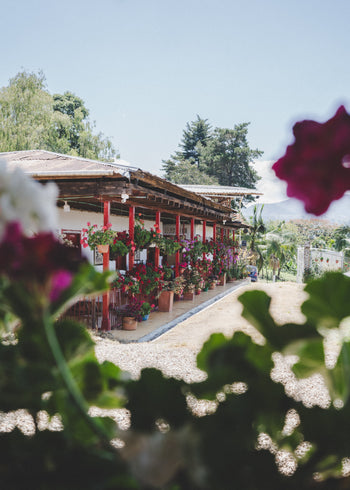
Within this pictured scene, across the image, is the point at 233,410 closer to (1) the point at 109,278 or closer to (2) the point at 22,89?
(1) the point at 109,278

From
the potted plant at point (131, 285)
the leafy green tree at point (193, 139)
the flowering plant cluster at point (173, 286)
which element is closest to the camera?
the potted plant at point (131, 285)

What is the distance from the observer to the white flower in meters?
0.34

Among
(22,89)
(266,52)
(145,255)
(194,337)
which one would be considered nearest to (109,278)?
(194,337)

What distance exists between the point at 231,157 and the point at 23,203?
48.9 m

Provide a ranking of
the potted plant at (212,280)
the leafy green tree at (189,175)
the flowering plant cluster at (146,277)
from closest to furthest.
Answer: the flowering plant cluster at (146,277)
the potted plant at (212,280)
the leafy green tree at (189,175)

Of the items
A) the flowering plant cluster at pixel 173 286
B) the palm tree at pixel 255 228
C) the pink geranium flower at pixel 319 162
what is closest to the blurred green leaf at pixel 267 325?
the pink geranium flower at pixel 319 162

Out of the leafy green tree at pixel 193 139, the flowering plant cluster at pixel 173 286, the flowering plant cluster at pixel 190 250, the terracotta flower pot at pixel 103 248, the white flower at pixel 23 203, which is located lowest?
the flowering plant cluster at pixel 173 286

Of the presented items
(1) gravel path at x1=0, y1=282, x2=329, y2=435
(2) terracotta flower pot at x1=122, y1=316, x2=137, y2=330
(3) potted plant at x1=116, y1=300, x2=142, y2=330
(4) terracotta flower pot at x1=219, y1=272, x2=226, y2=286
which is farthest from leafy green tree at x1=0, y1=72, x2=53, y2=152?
(2) terracotta flower pot at x1=122, y1=316, x2=137, y2=330

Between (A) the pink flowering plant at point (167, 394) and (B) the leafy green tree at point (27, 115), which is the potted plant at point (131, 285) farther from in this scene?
(B) the leafy green tree at point (27, 115)

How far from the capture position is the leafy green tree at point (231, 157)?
156 ft

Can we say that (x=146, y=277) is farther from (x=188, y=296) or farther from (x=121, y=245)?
(x=188, y=296)

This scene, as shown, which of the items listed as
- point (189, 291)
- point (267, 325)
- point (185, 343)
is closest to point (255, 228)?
point (189, 291)

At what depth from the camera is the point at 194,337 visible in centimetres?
780

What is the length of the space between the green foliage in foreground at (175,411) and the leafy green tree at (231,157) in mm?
48229
